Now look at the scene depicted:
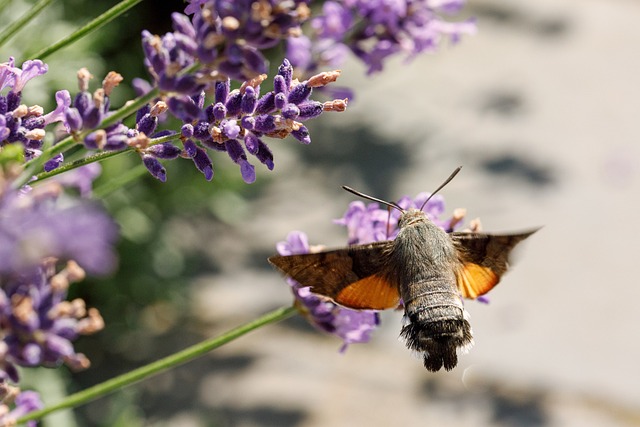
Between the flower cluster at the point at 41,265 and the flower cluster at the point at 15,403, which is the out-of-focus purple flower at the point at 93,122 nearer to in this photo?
the flower cluster at the point at 41,265

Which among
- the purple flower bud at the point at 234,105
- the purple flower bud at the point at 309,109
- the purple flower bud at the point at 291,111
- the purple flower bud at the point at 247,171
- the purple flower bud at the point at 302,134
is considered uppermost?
the purple flower bud at the point at 234,105

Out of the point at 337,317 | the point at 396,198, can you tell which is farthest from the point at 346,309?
the point at 396,198

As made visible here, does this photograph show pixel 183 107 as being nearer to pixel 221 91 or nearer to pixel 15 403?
pixel 221 91

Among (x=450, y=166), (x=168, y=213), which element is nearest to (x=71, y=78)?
(x=168, y=213)

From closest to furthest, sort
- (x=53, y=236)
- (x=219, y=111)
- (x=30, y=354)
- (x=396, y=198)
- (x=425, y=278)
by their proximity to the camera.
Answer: (x=53, y=236), (x=30, y=354), (x=219, y=111), (x=425, y=278), (x=396, y=198)

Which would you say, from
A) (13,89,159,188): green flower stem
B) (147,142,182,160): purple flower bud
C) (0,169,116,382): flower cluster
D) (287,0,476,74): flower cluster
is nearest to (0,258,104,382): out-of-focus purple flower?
(0,169,116,382): flower cluster

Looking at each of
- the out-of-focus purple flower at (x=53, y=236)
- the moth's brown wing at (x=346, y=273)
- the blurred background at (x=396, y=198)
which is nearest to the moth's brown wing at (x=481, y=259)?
the moth's brown wing at (x=346, y=273)
